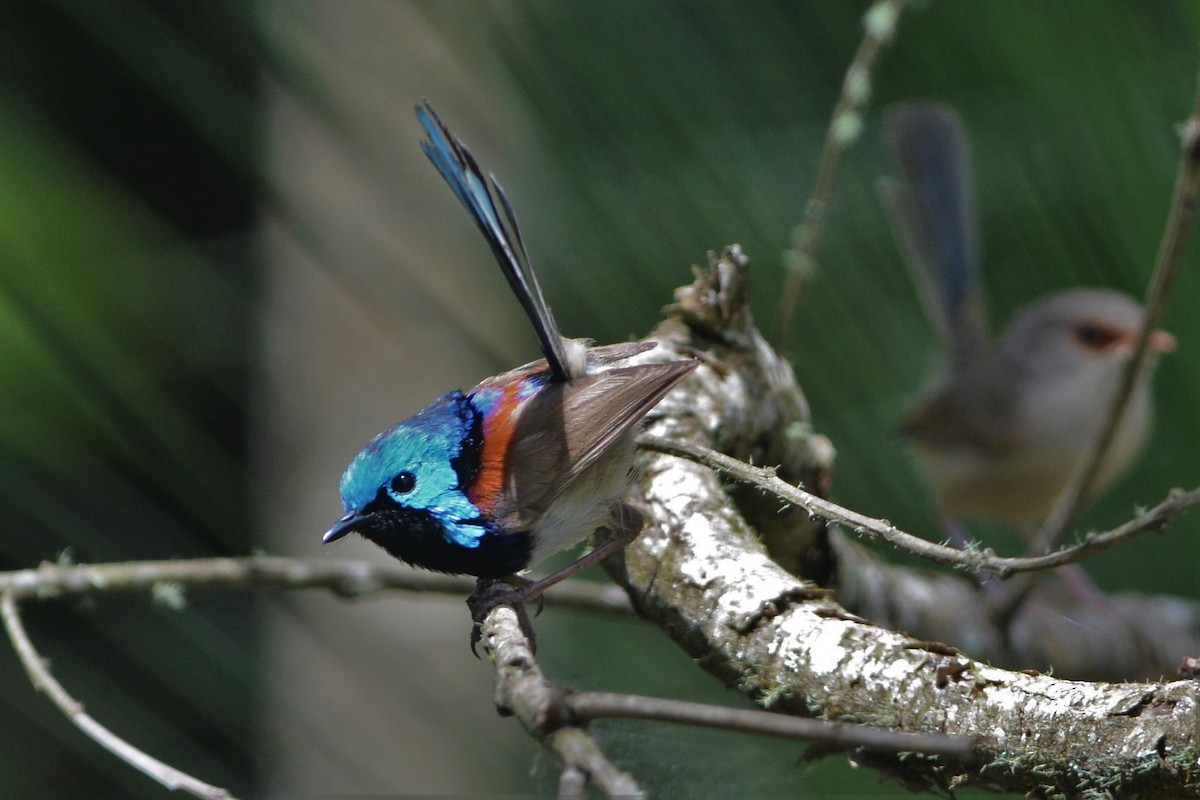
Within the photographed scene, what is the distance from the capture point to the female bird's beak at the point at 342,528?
4.93 ft

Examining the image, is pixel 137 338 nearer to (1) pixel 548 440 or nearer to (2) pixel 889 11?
(1) pixel 548 440

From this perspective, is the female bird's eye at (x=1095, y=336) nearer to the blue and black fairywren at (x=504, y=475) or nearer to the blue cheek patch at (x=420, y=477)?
the blue and black fairywren at (x=504, y=475)

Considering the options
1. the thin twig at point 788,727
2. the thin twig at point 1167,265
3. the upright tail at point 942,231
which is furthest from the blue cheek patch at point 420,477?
the upright tail at point 942,231

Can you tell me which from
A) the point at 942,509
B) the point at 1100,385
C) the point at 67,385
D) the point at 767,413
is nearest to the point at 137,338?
the point at 67,385

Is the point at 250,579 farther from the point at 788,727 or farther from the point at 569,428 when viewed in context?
the point at 788,727

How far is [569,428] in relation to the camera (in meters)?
1.55

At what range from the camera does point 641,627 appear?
2.55 m

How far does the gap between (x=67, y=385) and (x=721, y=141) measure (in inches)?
50.3

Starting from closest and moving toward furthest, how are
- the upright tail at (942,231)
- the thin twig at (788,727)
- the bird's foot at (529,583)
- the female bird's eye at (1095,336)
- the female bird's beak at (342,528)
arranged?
1. the thin twig at (788,727)
2. the bird's foot at (529,583)
3. the female bird's beak at (342,528)
4. the upright tail at (942,231)
5. the female bird's eye at (1095,336)

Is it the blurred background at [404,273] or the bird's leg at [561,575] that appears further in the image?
the blurred background at [404,273]

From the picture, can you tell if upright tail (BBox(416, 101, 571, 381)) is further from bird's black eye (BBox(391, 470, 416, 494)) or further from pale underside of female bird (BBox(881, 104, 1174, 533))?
pale underside of female bird (BBox(881, 104, 1174, 533))

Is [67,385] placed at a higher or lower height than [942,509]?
lower

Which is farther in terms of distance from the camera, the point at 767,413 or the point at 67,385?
the point at 67,385

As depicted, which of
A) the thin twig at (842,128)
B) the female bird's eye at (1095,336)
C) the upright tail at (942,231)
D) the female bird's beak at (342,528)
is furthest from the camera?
the female bird's eye at (1095,336)
